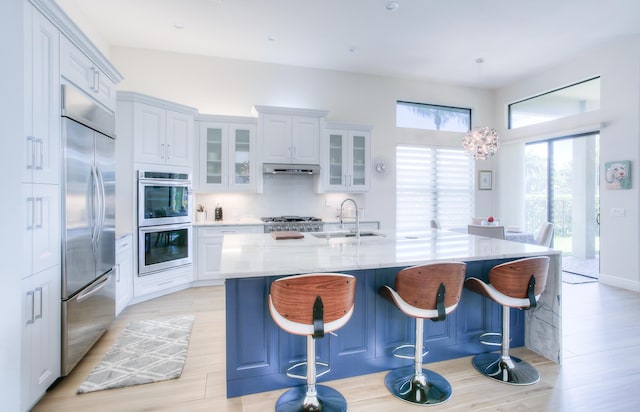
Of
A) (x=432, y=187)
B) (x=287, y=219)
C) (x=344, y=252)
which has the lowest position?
(x=344, y=252)

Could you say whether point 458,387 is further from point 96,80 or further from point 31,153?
point 96,80

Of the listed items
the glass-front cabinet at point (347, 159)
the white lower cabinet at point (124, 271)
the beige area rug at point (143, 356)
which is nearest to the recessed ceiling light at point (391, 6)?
the glass-front cabinet at point (347, 159)

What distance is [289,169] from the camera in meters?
4.74

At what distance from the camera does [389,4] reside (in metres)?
3.48

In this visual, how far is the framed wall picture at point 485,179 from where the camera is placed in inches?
253

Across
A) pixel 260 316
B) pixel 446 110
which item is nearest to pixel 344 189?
pixel 446 110

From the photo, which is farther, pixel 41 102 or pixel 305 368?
pixel 305 368

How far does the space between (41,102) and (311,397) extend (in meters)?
2.43

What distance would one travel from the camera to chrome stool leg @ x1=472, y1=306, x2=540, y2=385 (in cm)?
219

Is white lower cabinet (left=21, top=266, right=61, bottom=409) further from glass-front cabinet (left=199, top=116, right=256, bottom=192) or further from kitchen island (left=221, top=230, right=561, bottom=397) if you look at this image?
glass-front cabinet (left=199, top=116, right=256, bottom=192)

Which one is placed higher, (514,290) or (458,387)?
(514,290)

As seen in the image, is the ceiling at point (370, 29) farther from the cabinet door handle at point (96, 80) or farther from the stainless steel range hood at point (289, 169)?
the stainless steel range hood at point (289, 169)

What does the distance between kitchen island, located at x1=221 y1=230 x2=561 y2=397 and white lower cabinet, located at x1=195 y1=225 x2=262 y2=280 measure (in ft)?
5.26

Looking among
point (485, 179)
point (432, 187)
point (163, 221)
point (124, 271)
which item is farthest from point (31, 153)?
point (485, 179)
